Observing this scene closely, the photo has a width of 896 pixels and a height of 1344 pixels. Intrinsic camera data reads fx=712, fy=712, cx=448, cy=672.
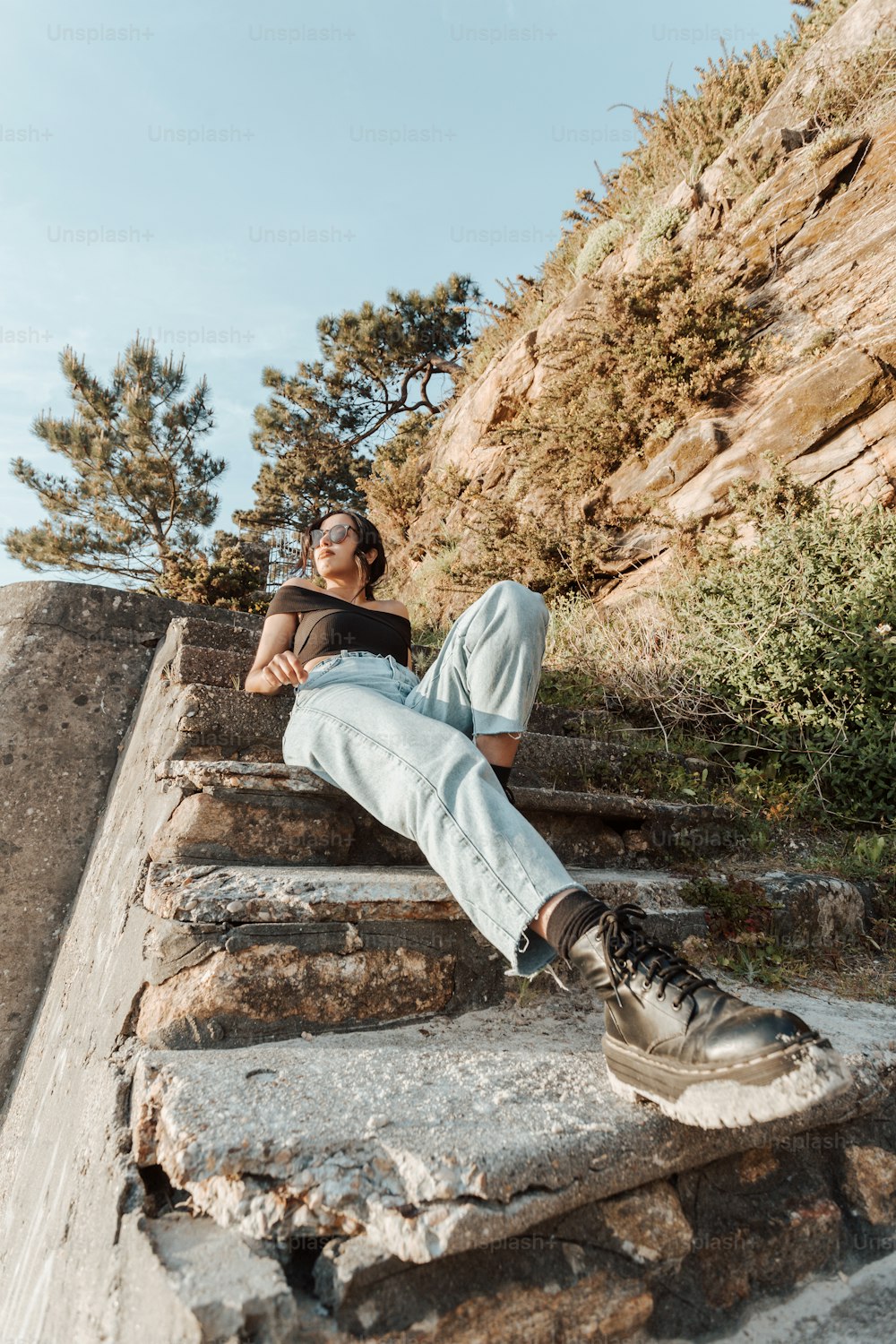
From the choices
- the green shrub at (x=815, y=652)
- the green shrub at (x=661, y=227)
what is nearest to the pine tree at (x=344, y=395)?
the green shrub at (x=661, y=227)

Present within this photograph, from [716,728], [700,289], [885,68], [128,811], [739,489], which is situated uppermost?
[885,68]

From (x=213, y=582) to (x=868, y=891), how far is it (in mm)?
Result: 6493

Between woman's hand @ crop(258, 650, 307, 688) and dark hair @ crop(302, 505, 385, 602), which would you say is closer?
woman's hand @ crop(258, 650, 307, 688)

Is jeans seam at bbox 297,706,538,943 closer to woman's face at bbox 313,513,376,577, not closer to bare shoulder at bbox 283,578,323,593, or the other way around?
bare shoulder at bbox 283,578,323,593

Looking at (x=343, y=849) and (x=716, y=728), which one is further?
(x=716, y=728)

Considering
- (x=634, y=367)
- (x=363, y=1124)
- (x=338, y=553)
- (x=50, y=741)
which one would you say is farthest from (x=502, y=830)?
(x=634, y=367)

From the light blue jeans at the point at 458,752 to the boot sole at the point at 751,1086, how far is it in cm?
34

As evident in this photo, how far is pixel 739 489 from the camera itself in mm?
4398

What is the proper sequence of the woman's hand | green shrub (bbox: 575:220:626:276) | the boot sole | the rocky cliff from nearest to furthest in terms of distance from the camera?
the boot sole → the woman's hand → the rocky cliff → green shrub (bbox: 575:220:626:276)

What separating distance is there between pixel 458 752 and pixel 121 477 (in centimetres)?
1217

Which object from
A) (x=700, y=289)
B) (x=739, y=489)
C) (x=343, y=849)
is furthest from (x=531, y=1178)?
(x=700, y=289)

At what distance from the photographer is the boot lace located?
117cm

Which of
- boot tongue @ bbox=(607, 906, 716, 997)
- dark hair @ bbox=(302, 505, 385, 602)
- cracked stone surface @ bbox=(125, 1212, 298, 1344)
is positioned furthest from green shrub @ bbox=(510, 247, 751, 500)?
cracked stone surface @ bbox=(125, 1212, 298, 1344)

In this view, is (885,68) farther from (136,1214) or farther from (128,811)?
(136,1214)
